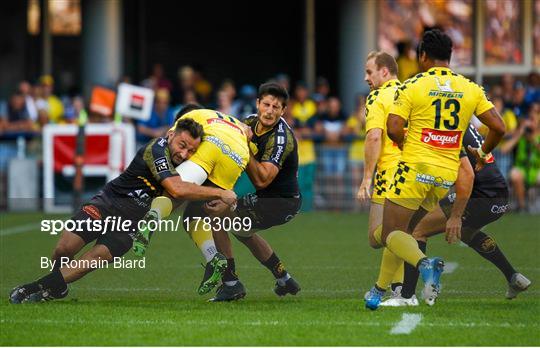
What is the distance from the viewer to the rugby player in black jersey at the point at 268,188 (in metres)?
10.9

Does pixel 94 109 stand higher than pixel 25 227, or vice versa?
pixel 94 109

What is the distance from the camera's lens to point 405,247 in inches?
388

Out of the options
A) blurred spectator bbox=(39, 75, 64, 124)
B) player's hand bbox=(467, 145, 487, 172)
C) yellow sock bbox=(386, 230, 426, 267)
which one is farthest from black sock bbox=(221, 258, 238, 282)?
blurred spectator bbox=(39, 75, 64, 124)

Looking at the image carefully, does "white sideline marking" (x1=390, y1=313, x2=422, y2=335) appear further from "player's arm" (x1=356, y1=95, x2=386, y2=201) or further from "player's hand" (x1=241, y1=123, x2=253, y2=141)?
"player's hand" (x1=241, y1=123, x2=253, y2=141)

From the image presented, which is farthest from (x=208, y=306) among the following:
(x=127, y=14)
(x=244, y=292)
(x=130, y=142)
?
(x=127, y=14)

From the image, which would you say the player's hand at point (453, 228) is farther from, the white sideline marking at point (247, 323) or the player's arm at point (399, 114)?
the white sideline marking at point (247, 323)

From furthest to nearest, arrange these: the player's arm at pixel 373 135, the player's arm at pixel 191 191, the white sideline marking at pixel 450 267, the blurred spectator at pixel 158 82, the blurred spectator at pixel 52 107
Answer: the blurred spectator at pixel 158 82 → the blurred spectator at pixel 52 107 → the white sideline marking at pixel 450 267 → the player's arm at pixel 373 135 → the player's arm at pixel 191 191

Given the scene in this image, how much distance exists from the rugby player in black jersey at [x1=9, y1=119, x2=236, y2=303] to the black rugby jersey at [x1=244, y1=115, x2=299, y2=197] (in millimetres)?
677

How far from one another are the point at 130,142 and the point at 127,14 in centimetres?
719

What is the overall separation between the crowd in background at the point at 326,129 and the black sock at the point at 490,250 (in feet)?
30.8

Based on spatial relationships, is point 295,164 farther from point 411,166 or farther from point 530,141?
point 530,141

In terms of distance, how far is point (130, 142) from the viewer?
67.3ft

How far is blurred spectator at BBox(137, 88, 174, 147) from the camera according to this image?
68.8 feet

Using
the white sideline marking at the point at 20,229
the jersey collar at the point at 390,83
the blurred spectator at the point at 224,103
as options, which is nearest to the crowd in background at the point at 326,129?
the blurred spectator at the point at 224,103
